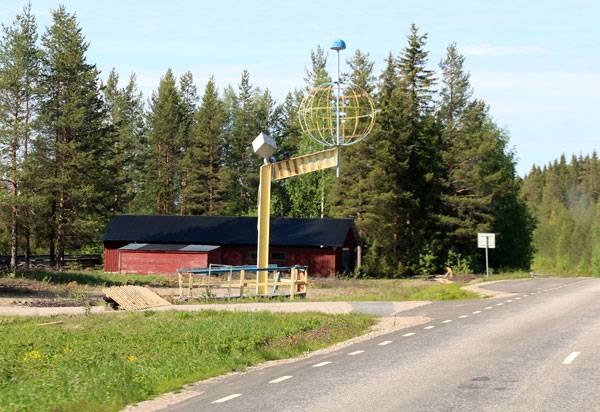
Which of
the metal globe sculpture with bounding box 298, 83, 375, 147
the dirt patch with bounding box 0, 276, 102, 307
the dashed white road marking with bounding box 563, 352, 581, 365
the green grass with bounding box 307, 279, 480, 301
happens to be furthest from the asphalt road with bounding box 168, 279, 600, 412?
the dirt patch with bounding box 0, 276, 102, 307

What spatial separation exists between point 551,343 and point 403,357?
381 centimetres

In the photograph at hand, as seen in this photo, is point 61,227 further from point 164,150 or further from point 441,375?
point 441,375

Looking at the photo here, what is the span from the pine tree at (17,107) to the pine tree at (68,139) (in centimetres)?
128

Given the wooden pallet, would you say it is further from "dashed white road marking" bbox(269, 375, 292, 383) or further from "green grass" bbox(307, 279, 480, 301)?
"dashed white road marking" bbox(269, 375, 292, 383)

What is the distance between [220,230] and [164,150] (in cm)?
3257

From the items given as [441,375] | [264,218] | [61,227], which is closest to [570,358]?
[441,375]

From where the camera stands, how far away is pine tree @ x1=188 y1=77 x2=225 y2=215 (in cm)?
8388

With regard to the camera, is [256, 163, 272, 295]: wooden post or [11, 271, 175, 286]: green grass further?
[11, 271, 175, 286]: green grass

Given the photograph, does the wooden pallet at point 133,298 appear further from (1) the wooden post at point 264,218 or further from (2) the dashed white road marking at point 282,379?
(2) the dashed white road marking at point 282,379

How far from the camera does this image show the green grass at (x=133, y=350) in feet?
39.9

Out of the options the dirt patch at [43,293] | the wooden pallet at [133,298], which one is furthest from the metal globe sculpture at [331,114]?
the dirt patch at [43,293]

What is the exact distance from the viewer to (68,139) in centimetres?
6056

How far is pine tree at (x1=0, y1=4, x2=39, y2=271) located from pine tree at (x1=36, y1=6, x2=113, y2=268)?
1279 millimetres

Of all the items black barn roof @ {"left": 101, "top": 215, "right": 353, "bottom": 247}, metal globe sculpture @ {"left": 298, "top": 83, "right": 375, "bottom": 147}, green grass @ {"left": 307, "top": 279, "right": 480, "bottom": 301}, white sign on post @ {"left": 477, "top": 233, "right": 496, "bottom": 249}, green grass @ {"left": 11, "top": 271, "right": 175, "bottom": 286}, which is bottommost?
green grass @ {"left": 307, "top": 279, "right": 480, "bottom": 301}
